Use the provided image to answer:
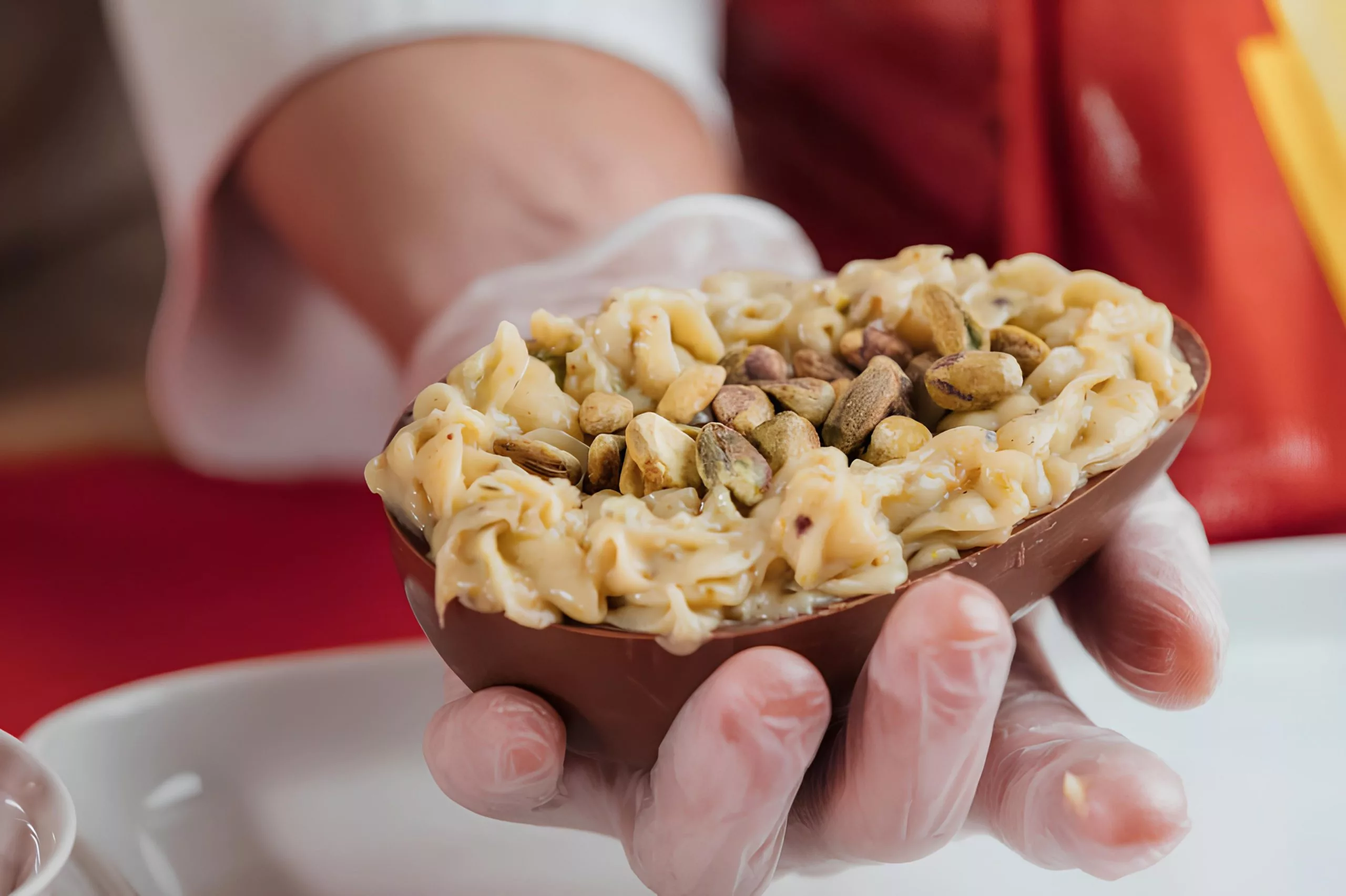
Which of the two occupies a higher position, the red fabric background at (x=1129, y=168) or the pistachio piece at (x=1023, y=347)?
the pistachio piece at (x=1023, y=347)

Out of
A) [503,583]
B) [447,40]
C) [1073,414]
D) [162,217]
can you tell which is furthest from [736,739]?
[162,217]

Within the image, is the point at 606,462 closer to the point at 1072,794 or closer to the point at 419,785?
the point at 1072,794

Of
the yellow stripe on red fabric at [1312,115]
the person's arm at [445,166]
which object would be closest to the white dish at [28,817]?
the person's arm at [445,166]

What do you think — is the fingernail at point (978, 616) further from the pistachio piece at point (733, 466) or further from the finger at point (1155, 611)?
the finger at point (1155, 611)

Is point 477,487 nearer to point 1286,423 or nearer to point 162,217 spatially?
point 1286,423

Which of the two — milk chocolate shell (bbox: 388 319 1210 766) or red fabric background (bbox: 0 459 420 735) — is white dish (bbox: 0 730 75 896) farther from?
red fabric background (bbox: 0 459 420 735)

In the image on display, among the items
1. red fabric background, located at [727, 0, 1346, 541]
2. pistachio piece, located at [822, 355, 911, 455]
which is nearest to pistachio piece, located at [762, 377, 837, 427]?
pistachio piece, located at [822, 355, 911, 455]
